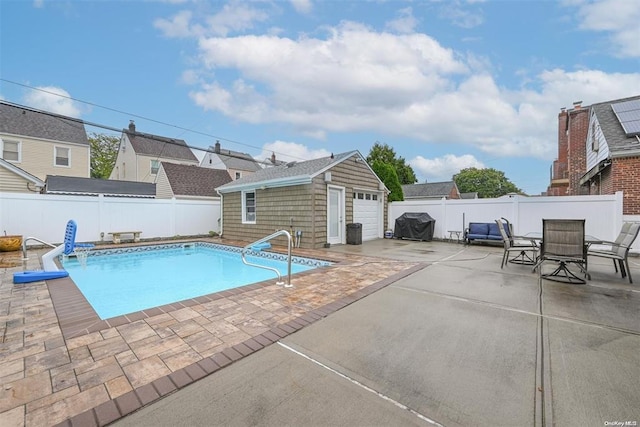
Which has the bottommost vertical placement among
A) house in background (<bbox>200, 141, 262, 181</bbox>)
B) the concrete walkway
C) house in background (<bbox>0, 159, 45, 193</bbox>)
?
the concrete walkway

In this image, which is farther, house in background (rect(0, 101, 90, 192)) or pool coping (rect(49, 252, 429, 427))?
house in background (rect(0, 101, 90, 192))

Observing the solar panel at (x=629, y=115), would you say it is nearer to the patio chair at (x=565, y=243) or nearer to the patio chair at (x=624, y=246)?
the patio chair at (x=624, y=246)

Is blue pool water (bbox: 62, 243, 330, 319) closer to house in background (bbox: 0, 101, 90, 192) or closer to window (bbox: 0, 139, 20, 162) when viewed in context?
house in background (bbox: 0, 101, 90, 192)

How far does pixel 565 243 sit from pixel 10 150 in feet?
84.0

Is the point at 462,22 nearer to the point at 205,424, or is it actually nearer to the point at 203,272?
the point at 203,272

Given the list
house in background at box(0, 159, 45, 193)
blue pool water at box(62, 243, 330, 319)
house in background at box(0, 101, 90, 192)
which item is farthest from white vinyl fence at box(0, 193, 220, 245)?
house in background at box(0, 101, 90, 192)

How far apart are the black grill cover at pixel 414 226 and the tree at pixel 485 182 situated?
135ft

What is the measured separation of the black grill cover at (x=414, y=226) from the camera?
37.6 feet

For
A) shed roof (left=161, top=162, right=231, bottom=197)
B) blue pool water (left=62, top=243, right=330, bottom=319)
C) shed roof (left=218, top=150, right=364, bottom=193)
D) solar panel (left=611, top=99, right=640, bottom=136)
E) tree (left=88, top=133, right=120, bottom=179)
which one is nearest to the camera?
blue pool water (left=62, top=243, right=330, bottom=319)

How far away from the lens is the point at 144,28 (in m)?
10.1

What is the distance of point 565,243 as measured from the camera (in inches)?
191

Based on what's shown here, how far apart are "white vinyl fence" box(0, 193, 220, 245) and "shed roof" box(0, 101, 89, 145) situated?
8.34 metres

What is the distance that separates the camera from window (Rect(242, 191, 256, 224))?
11.7 m

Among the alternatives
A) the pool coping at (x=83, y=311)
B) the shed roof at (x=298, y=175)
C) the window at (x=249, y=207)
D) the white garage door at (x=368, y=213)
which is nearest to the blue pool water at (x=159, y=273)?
the pool coping at (x=83, y=311)
